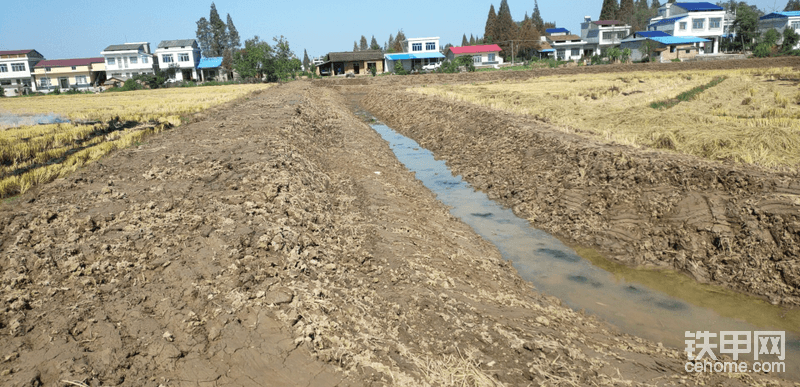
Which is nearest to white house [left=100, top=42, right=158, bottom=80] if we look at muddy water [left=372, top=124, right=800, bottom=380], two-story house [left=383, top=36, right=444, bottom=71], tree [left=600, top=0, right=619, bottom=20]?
two-story house [left=383, top=36, right=444, bottom=71]

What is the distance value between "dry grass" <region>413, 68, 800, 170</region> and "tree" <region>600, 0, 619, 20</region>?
268 feet

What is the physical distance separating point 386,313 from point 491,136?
12747 mm

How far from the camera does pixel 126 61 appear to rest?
78.8 metres

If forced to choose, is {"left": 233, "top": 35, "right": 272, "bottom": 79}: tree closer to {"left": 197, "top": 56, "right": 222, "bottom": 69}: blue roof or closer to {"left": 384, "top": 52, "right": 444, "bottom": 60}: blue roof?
{"left": 197, "top": 56, "right": 222, "bottom": 69}: blue roof

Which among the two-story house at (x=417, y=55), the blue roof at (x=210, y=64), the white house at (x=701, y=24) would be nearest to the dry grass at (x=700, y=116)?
the white house at (x=701, y=24)

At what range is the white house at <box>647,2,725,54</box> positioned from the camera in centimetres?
7238

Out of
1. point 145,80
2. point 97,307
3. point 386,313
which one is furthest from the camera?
point 145,80

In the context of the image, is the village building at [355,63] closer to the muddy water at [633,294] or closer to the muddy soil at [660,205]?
the muddy soil at [660,205]

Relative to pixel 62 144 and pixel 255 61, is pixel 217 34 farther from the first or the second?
pixel 62 144

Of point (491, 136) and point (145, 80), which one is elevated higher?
point (145, 80)

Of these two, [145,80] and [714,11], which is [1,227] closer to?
[145,80]

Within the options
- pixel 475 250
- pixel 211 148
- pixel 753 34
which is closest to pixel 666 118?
pixel 475 250

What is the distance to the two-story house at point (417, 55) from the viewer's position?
82150 mm

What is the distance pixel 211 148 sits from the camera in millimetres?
12695
